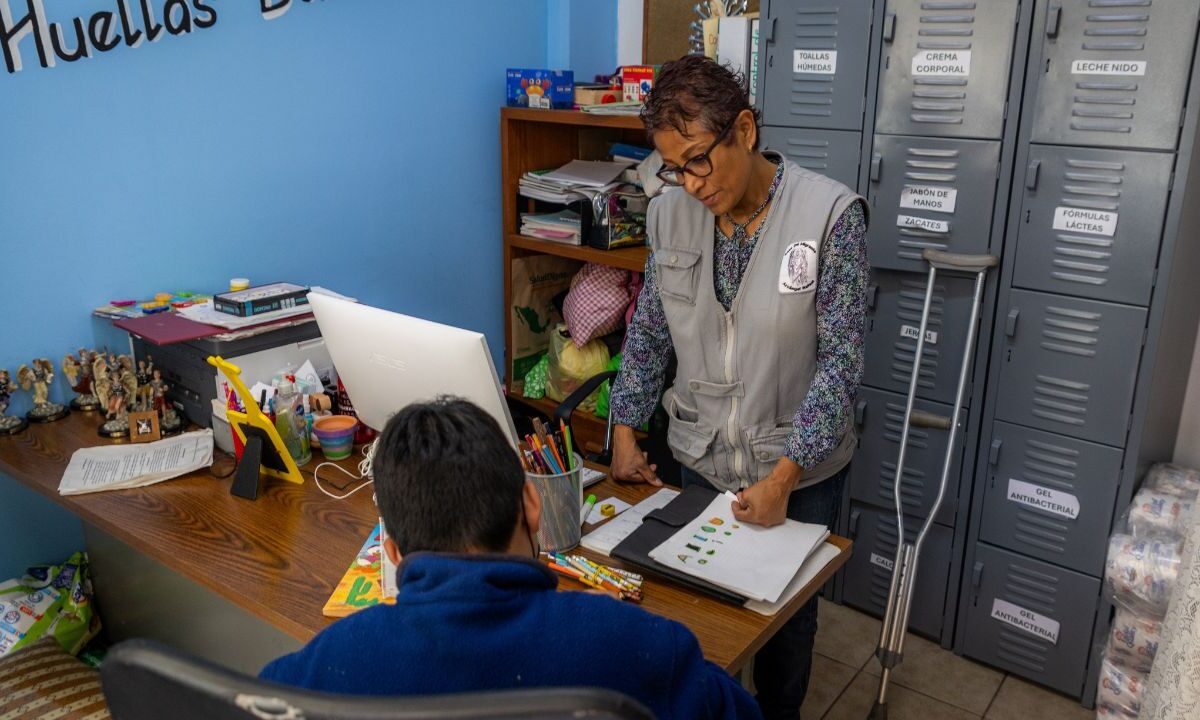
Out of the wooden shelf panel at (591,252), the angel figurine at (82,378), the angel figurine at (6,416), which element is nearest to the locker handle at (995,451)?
the wooden shelf panel at (591,252)

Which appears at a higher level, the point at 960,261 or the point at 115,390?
the point at 960,261

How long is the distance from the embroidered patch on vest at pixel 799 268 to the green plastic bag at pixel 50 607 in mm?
1864

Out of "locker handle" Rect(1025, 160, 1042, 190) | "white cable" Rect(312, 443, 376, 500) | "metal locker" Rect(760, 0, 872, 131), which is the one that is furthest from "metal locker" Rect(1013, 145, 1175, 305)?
"white cable" Rect(312, 443, 376, 500)

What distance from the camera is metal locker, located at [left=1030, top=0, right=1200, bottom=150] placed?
2100 millimetres

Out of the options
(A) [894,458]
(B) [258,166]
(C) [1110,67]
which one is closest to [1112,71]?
(C) [1110,67]

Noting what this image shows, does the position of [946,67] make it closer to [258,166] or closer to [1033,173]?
[1033,173]

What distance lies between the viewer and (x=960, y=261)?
2.40m

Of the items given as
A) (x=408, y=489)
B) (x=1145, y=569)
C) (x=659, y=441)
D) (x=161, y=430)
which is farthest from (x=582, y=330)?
(x=408, y=489)

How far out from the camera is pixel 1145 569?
2.29 meters

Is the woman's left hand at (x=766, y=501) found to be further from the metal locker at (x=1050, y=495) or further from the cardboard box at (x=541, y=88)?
the cardboard box at (x=541, y=88)

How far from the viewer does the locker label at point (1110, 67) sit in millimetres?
2146

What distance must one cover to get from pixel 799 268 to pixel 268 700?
1.33 metres

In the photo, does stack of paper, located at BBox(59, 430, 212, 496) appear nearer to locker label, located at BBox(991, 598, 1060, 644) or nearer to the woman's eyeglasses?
the woman's eyeglasses

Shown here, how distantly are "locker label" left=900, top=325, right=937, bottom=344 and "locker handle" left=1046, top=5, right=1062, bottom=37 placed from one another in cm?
80
